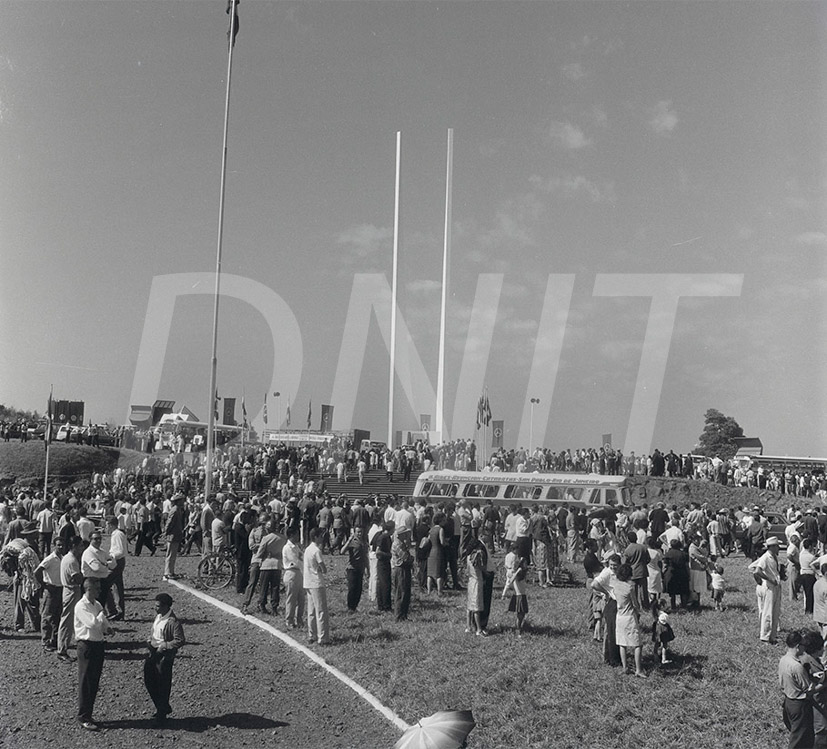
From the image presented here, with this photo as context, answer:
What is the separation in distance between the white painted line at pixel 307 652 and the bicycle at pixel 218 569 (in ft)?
1.96

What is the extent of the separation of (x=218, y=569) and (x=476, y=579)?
25.4 feet

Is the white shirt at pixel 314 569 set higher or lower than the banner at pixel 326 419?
lower

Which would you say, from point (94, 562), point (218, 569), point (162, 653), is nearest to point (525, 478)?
point (218, 569)

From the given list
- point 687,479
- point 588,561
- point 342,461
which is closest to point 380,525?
point 588,561

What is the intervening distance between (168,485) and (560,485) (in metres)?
15.3

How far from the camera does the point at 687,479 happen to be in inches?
Result: 1513

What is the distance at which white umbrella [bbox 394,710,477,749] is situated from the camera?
16.4 ft

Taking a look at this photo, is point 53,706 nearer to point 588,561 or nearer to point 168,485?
point 588,561

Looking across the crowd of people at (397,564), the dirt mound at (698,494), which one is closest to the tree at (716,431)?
the dirt mound at (698,494)

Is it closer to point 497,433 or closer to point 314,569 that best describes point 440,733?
point 314,569

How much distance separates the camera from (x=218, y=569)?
1733 cm

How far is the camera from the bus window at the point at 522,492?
29281mm

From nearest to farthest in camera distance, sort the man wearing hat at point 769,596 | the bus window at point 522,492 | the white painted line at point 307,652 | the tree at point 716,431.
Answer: the white painted line at point 307,652 → the man wearing hat at point 769,596 → the bus window at point 522,492 → the tree at point 716,431

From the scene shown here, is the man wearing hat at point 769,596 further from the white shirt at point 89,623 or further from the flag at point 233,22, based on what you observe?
the flag at point 233,22
